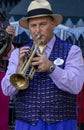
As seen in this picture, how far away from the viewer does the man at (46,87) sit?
300 cm

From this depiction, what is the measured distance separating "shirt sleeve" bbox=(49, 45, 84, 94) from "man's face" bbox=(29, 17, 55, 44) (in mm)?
231

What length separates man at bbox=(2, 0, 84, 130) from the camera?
118 inches

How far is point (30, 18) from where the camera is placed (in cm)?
317

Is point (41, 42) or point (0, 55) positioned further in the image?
point (0, 55)

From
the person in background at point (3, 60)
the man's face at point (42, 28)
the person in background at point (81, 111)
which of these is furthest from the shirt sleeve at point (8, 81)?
the person in background at point (81, 111)

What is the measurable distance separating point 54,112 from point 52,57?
432 mm

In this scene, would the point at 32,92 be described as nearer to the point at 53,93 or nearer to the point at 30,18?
the point at 53,93

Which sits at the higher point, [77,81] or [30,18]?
[30,18]

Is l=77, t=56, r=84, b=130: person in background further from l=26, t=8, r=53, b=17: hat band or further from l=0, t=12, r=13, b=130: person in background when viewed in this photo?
l=26, t=8, r=53, b=17: hat band

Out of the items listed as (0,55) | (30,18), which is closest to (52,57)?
(30,18)

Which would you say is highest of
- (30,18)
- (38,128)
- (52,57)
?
(30,18)

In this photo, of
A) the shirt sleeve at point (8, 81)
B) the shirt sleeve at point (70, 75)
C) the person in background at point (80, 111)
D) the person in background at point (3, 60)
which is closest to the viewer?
the shirt sleeve at point (70, 75)

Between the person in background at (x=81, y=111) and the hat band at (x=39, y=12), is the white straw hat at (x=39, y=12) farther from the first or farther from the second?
the person in background at (x=81, y=111)

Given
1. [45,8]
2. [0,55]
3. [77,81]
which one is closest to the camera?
[77,81]
